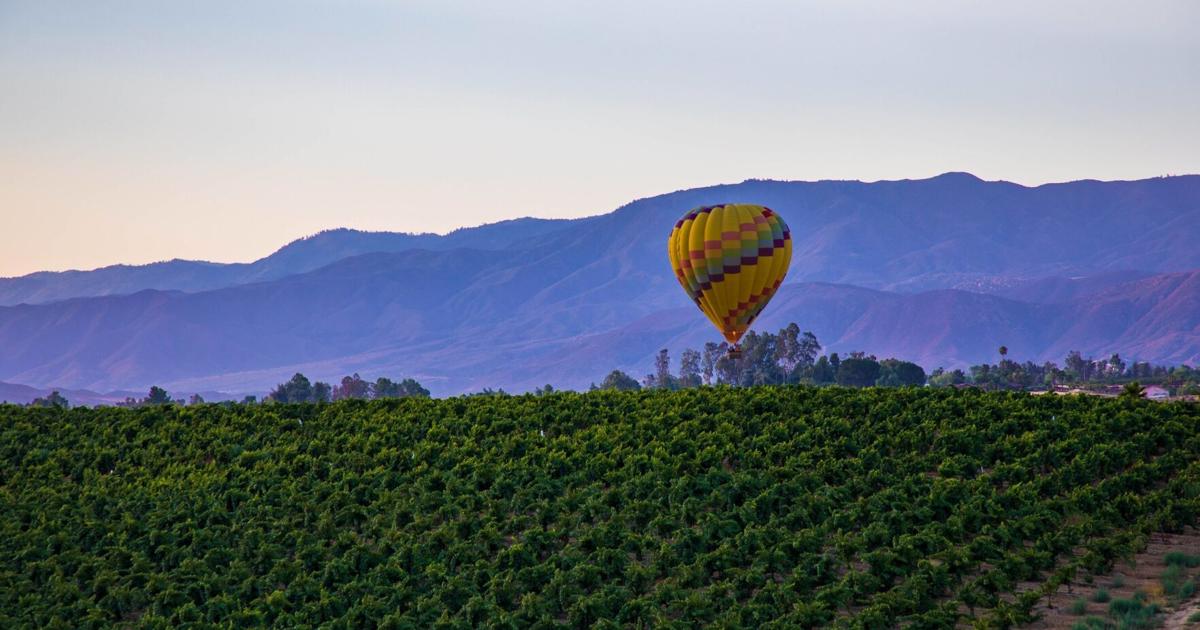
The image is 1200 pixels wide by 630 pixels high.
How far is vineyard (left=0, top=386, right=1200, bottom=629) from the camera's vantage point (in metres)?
27.4

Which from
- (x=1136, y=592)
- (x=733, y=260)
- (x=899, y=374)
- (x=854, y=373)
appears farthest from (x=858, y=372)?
(x=1136, y=592)

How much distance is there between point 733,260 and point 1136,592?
3577cm

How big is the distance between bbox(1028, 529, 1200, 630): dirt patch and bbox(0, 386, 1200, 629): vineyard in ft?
1.07

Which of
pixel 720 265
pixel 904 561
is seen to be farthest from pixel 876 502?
pixel 720 265

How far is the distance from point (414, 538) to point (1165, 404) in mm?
19622

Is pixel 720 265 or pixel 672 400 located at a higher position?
pixel 720 265

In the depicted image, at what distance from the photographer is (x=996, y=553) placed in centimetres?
2800

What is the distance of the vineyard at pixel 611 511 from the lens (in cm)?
2744

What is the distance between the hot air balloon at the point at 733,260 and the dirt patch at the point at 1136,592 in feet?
107

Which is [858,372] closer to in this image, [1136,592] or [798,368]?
[798,368]

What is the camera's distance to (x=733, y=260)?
2389 inches

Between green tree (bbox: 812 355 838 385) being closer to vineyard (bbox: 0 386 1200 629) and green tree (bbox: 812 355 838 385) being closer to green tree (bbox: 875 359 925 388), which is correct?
green tree (bbox: 875 359 925 388)

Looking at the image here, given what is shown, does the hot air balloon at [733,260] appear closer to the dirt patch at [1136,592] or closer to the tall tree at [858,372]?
the dirt patch at [1136,592]

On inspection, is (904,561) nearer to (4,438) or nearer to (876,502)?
(876,502)
